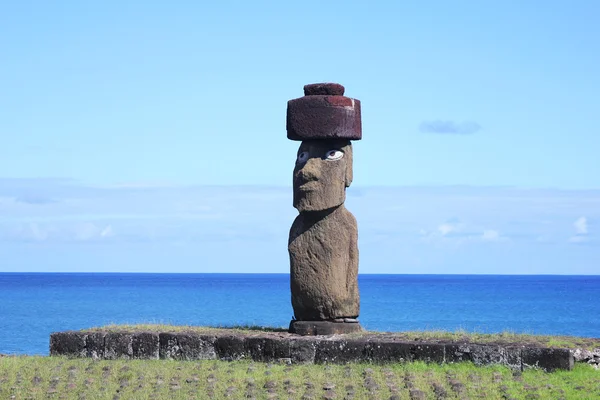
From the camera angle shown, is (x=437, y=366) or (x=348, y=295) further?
(x=348, y=295)

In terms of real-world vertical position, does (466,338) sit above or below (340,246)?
below

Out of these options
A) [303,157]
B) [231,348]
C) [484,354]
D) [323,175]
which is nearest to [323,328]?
[231,348]

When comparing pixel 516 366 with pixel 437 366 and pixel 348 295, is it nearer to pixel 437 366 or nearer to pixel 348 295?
pixel 437 366

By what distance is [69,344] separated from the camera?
17.0 metres

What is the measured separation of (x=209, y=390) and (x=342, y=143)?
5195mm

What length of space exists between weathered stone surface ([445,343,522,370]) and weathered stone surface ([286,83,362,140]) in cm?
415

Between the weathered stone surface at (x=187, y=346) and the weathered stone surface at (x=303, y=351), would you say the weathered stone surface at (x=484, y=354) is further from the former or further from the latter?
the weathered stone surface at (x=187, y=346)

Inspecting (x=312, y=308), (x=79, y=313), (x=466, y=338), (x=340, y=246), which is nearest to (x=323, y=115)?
(x=340, y=246)

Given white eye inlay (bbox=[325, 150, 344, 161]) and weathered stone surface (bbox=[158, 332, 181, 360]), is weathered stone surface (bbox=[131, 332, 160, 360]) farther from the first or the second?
white eye inlay (bbox=[325, 150, 344, 161])

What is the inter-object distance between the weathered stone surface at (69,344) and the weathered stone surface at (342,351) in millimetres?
4119

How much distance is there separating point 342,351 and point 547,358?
305 centimetres

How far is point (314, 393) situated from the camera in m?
13.3

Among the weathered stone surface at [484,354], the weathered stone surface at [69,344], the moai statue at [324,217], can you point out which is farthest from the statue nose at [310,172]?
the weathered stone surface at [69,344]

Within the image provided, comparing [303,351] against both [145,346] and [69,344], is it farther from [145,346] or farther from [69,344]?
[69,344]
